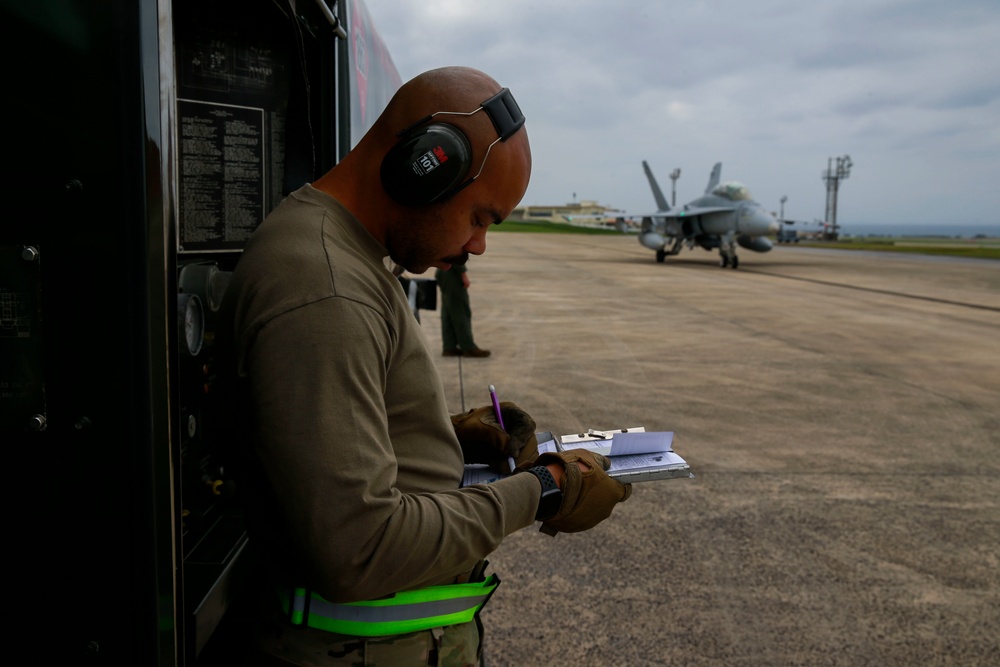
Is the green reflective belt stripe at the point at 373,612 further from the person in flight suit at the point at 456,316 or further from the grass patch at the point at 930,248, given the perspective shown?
the grass patch at the point at 930,248

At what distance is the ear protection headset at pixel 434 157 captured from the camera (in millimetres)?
1312

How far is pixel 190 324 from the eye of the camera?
187 cm

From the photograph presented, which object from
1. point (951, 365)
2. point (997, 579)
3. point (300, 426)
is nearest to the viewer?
point (300, 426)

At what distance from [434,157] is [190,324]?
0.92 meters

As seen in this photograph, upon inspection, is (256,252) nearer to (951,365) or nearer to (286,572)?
(286,572)

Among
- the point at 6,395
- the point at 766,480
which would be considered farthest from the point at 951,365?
the point at 6,395

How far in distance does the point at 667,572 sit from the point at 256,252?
9.43 feet

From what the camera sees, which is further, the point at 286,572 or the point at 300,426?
the point at 286,572

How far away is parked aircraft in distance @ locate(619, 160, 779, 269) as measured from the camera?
2650cm

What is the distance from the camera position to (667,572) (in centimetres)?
352

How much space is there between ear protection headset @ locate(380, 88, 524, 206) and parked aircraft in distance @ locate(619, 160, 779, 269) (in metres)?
26.6

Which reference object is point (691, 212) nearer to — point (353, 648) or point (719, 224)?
point (719, 224)

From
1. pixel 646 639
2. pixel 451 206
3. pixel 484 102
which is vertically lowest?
pixel 646 639

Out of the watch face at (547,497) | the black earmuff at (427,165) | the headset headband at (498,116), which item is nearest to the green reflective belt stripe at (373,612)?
the watch face at (547,497)
